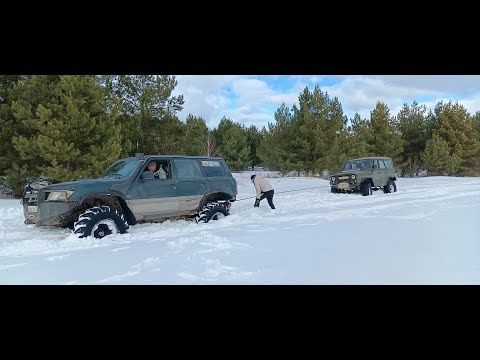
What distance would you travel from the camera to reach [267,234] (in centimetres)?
707

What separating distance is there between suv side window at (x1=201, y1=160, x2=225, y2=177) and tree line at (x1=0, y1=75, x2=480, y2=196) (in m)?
7.93

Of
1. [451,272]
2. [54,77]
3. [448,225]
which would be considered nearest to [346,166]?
[448,225]

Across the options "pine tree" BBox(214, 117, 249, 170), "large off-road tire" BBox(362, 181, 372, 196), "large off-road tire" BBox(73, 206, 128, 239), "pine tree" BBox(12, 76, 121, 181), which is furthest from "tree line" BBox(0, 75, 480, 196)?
"large off-road tire" BBox(362, 181, 372, 196)

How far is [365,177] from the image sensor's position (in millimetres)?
15852

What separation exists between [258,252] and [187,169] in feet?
11.8

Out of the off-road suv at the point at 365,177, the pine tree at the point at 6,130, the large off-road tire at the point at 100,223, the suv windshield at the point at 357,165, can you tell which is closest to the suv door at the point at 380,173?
the off-road suv at the point at 365,177

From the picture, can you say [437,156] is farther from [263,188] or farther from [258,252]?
[258,252]

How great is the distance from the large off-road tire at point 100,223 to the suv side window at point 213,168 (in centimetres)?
271

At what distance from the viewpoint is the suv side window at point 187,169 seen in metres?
8.35

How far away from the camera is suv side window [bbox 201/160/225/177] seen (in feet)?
29.3

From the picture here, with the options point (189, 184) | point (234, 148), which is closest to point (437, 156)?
point (234, 148)

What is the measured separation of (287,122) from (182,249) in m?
25.8

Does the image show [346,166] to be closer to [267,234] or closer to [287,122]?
[267,234]
